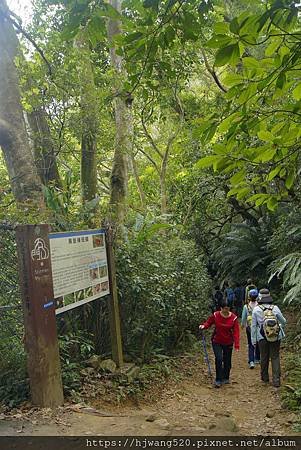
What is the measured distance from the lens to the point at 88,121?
26.7ft

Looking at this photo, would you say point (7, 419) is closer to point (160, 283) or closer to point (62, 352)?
point (62, 352)

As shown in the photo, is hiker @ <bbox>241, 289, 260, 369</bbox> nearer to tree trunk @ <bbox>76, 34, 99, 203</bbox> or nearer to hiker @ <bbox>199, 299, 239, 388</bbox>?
hiker @ <bbox>199, 299, 239, 388</bbox>

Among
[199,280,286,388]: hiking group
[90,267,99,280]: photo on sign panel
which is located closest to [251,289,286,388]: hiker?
[199,280,286,388]: hiking group

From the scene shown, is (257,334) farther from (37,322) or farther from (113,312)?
(37,322)

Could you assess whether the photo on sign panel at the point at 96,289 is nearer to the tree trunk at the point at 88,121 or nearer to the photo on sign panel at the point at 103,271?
the photo on sign panel at the point at 103,271

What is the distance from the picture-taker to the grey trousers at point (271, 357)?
6895 millimetres

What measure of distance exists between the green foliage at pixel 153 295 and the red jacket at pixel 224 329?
41.4 inches

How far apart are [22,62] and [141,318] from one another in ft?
16.1

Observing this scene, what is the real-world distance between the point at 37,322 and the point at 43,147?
172 inches

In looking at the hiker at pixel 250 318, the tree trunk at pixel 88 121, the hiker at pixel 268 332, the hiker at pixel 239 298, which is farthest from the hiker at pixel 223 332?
the hiker at pixel 239 298

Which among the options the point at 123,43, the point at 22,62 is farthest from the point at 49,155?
the point at 123,43

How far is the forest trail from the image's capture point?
3.96 metres

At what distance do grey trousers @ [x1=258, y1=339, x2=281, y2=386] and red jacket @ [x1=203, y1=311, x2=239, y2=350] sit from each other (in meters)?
0.45

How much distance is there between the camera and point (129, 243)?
7383 millimetres
